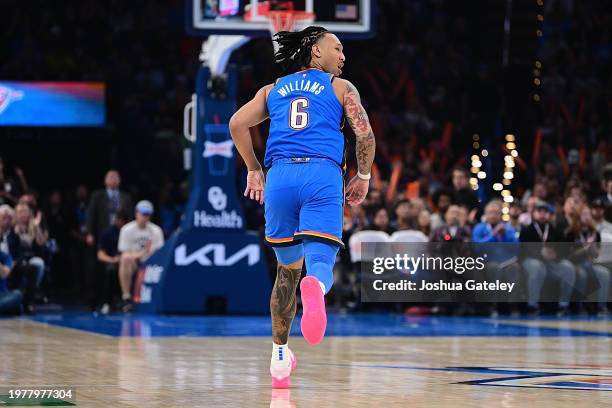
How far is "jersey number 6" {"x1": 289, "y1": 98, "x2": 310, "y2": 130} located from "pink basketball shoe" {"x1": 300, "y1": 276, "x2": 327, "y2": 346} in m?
1.00

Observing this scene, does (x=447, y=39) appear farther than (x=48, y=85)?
Yes

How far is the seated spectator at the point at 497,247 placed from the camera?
16891mm

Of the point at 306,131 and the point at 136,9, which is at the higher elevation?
the point at 136,9

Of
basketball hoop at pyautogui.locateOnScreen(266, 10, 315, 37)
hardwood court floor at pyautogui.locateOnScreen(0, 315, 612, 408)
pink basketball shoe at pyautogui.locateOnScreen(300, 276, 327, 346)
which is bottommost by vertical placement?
hardwood court floor at pyautogui.locateOnScreen(0, 315, 612, 408)

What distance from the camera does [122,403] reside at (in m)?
6.73

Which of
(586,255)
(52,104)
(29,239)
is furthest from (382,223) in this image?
(52,104)

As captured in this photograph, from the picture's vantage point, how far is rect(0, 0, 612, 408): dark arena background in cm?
887

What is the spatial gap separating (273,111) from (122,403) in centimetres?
209

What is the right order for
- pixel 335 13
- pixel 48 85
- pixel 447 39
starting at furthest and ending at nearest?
pixel 447 39
pixel 48 85
pixel 335 13

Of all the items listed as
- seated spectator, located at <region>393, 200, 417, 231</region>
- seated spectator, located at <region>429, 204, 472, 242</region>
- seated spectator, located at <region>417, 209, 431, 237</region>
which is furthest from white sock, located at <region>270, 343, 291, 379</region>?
seated spectator, located at <region>417, 209, 431, 237</region>

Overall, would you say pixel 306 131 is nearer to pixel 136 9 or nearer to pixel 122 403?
pixel 122 403

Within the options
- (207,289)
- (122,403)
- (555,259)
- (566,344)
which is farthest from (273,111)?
(555,259)

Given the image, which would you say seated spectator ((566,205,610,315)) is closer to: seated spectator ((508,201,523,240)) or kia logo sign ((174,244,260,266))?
seated spectator ((508,201,523,240))

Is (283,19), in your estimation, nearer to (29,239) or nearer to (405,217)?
(405,217)
